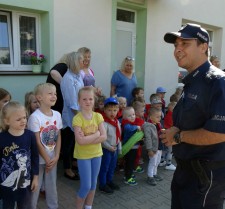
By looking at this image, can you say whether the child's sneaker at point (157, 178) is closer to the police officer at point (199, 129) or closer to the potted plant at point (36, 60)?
the police officer at point (199, 129)

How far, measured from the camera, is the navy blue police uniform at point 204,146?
1.77m

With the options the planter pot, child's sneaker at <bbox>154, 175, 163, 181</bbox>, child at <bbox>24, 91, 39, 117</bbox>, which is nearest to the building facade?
the planter pot

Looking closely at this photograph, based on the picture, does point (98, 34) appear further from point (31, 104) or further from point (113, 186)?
point (113, 186)

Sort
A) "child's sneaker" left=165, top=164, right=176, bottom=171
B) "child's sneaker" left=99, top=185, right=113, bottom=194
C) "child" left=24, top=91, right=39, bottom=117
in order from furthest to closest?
"child's sneaker" left=165, top=164, right=176, bottom=171 < "child's sneaker" left=99, top=185, right=113, bottom=194 < "child" left=24, top=91, right=39, bottom=117

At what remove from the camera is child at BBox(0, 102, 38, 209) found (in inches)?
90.9

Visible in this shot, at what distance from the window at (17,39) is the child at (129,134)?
231 centimetres

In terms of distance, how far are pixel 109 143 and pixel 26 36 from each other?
2.78m

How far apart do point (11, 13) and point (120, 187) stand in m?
A: 3.59

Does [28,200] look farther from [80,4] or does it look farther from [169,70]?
[169,70]

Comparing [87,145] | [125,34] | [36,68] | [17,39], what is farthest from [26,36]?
[87,145]

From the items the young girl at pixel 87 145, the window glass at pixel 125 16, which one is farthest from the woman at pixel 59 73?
the window glass at pixel 125 16

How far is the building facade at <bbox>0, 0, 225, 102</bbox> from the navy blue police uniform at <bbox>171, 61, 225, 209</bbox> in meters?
3.52

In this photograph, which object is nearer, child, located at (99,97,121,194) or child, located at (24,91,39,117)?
child, located at (24,91,39,117)

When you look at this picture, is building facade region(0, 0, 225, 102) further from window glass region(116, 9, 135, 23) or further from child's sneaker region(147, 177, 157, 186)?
child's sneaker region(147, 177, 157, 186)
